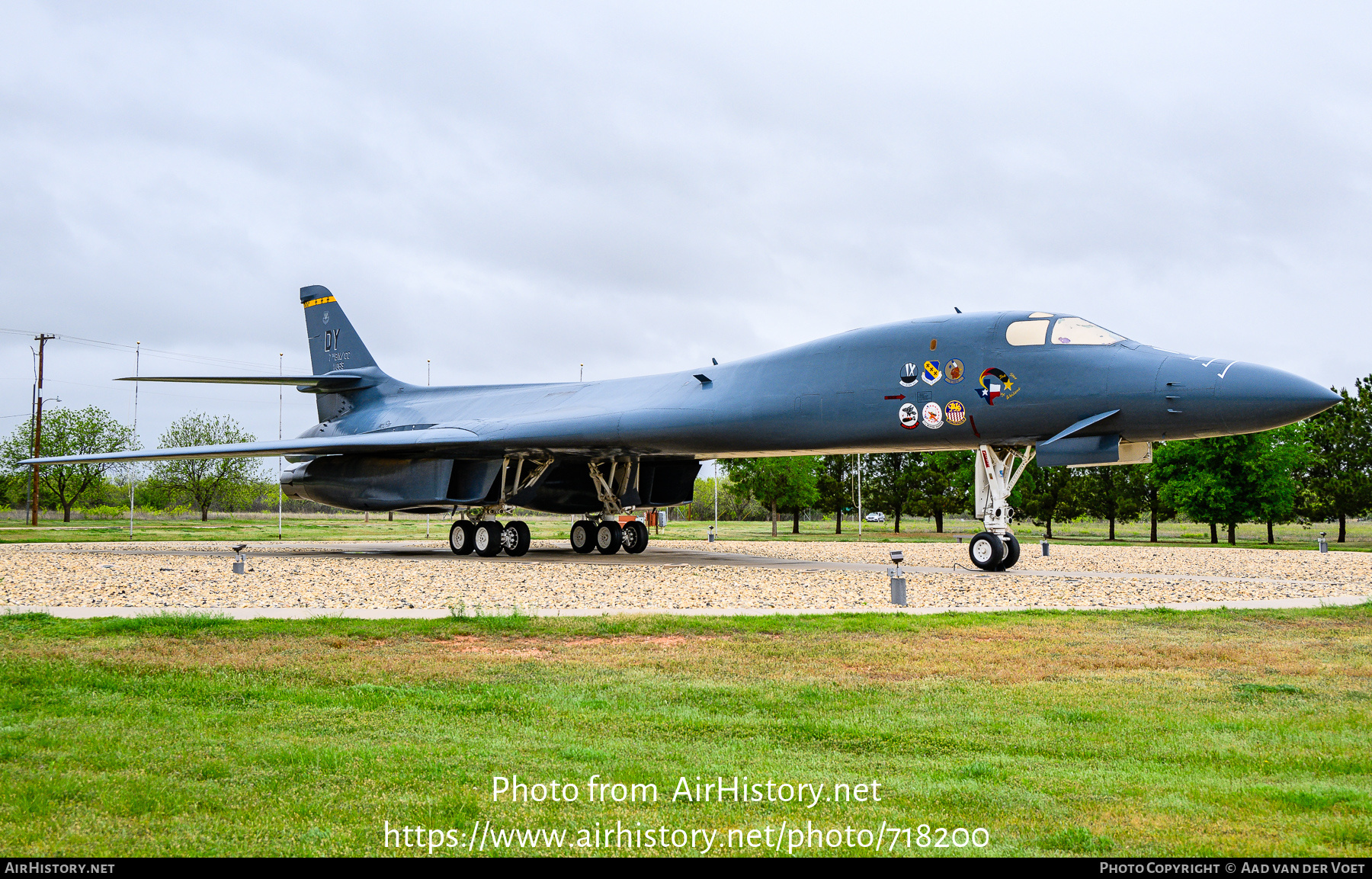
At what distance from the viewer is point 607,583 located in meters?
13.6

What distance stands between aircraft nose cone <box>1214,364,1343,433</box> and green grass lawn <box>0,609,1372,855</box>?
5.86 metres

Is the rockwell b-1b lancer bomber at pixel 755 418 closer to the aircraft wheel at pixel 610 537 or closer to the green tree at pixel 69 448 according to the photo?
the aircraft wheel at pixel 610 537

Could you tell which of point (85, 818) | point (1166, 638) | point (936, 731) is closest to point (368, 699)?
point (85, 818)

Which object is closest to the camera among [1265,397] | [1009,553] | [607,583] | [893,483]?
[1265,397]

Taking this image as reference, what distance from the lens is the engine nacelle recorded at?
2070 cm

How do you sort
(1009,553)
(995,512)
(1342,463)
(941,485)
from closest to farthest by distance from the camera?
(1009,553)
(995,512)
(1342,463)
(941,485)

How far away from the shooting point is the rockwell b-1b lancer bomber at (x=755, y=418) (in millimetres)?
14102

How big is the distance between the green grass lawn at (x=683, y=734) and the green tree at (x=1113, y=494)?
132 ft

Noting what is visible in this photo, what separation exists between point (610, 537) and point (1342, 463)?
36490 millimetres

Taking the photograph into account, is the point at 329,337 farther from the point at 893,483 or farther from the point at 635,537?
the point at 893,483

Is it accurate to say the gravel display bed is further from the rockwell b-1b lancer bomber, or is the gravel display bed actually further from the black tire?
the rockwell b-1b lancer bomber

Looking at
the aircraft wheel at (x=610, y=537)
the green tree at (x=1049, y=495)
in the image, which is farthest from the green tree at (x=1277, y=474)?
the aircraft wheel at (x=610, y=537)

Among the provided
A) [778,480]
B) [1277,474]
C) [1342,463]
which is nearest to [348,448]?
[778,480]

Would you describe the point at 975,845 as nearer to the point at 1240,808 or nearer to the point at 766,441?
the point at 1240,808
